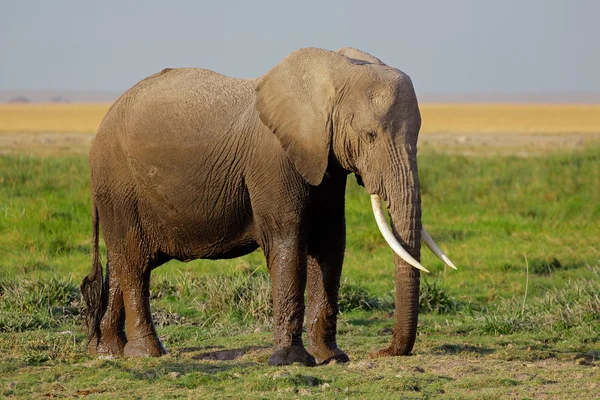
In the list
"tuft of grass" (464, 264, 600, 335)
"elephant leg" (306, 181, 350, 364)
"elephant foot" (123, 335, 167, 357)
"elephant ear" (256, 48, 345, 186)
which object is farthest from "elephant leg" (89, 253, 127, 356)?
"tuft of grass" (464, 264, 600, 335)

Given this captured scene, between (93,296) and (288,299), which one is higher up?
(288,299)

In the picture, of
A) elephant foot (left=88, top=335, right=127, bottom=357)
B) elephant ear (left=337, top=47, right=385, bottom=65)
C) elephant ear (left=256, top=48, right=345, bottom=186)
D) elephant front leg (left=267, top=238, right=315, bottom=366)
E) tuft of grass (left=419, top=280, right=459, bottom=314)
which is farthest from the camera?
tuft of grass (left=419, top=280, right=459, bottom=314)

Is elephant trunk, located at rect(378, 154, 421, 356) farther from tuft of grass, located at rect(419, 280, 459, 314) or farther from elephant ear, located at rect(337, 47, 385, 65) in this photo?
tuft of grass, located at rect(419, 280, 459, 314)

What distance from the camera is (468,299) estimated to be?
1084 centimetres

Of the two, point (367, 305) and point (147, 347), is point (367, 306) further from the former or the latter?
point (147, 347)

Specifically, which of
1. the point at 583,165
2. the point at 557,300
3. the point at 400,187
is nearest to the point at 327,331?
the point at 400,187

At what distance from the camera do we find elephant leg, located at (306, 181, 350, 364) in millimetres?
7449

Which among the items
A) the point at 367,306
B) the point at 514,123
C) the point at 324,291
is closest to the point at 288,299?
the point at 324,291

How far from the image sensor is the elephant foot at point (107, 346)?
26.7ft

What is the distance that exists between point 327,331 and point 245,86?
1.79 meters

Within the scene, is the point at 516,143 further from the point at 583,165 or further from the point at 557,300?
the point at 557,300

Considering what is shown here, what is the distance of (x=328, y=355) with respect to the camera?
752 cm

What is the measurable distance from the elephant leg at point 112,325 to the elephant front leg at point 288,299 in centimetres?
155

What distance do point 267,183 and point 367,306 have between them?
128 inches
